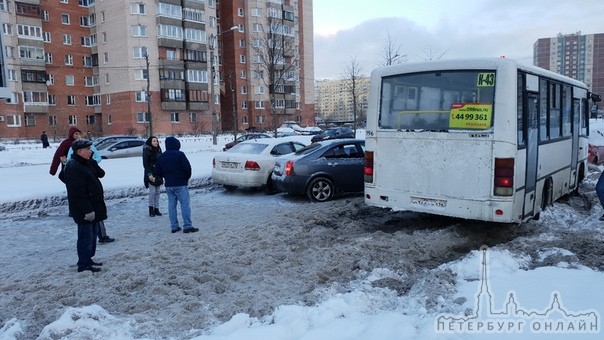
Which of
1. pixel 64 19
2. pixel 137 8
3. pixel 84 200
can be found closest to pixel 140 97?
pixel 137 8

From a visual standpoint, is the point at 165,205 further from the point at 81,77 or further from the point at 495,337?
the point at 81,77

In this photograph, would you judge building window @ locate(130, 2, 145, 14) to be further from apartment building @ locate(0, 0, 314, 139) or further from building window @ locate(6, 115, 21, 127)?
building window @ locate(6, 115, 21, 127)

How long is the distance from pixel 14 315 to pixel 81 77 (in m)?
63.0

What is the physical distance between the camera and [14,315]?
15.2ft

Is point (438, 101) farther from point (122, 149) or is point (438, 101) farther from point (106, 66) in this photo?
point (106, 66)

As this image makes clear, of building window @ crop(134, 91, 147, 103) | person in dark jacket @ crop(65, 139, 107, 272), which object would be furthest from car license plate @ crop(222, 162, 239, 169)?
building window @ crop(134, 91, 147, 103)

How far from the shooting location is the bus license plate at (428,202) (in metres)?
7.15

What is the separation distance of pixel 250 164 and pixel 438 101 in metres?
6.22

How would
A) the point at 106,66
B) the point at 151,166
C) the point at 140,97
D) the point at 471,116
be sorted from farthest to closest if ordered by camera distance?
the point at 106,66 < the point at 140,97 < the point at 151,166 < the point at 471,116

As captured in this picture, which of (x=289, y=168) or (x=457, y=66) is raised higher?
(x=457, y=66)

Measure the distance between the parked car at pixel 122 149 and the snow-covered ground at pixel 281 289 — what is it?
1572 cm

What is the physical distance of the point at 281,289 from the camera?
5.14 m

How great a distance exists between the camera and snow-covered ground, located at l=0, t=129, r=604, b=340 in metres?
4.11

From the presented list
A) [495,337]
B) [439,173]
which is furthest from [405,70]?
[495,337]
